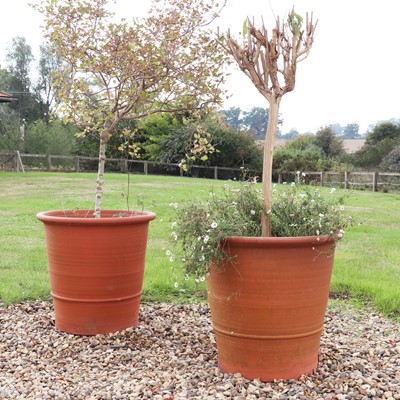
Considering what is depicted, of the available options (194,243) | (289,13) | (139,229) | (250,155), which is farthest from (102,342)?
(250,155)

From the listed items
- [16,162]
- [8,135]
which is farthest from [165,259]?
[8,135]

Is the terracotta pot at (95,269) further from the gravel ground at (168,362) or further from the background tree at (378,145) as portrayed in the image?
the background tree at (378,145)

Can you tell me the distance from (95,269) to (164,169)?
24330 mm

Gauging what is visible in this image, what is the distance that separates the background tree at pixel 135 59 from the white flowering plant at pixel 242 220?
1402 millimetres

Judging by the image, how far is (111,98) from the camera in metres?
4.79

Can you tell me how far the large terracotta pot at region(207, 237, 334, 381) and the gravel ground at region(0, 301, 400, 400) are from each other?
0.38ft

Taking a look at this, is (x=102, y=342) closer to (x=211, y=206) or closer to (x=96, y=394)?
(x=96, y=394)

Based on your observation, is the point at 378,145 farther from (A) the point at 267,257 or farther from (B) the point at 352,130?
(B) the point at 352,130

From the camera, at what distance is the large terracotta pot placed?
9.96ft

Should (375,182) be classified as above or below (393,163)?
below

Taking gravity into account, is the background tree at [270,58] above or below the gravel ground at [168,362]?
above

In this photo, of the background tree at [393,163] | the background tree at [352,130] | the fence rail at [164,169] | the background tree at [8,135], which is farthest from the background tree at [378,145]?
the background tree at [352,130]

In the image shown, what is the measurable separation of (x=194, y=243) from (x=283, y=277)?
0.58m

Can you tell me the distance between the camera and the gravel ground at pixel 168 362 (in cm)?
303
